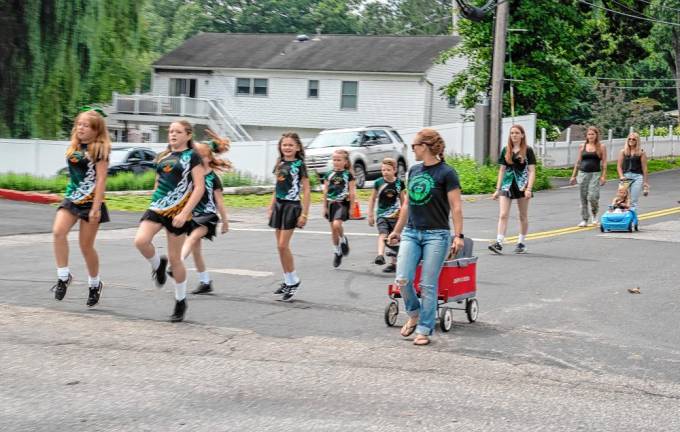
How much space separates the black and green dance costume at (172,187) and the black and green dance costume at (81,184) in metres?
0.69

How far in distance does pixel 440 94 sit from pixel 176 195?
39679 mm

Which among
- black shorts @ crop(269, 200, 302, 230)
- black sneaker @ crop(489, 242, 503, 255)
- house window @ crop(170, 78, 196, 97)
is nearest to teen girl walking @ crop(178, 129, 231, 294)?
black shorts @ crop(269, 200, 302, 230)

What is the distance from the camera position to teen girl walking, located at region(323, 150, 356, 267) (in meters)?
13.4

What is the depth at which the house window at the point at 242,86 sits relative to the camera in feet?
166

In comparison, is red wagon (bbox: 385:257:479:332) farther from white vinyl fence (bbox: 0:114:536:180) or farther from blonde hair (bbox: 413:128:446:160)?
white vinyl fence (bbox: 0:114:536:180)

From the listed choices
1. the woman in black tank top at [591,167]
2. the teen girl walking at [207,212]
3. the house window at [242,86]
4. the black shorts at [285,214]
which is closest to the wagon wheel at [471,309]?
the black shorts at [285,214]

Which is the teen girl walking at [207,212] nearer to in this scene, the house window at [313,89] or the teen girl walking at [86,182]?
the teen girl walking at [86,182]

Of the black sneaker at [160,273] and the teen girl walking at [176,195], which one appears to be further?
the black sneaker at [160,273]

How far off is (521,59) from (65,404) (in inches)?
1294

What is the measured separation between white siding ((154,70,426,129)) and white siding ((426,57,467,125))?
40.2 inches

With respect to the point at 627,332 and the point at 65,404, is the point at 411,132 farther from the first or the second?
the point at 65,404

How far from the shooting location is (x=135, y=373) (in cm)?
709

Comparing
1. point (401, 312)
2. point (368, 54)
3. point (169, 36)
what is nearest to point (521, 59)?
point (368, 54)

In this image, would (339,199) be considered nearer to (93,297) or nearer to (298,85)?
(93,297)
